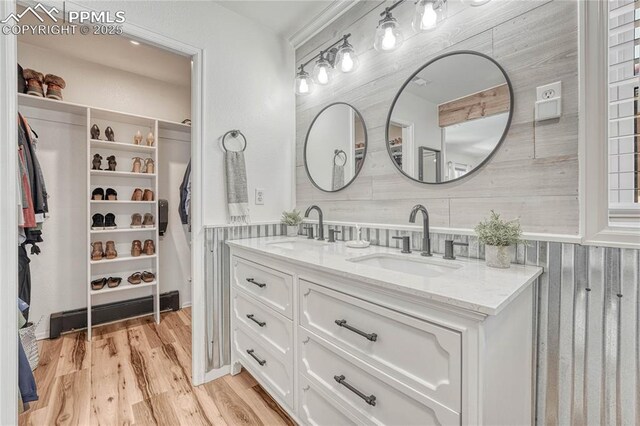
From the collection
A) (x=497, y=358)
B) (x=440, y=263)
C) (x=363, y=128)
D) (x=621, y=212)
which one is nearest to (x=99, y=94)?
(x=363, y=128)

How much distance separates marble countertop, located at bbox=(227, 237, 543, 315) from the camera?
0.76 meters

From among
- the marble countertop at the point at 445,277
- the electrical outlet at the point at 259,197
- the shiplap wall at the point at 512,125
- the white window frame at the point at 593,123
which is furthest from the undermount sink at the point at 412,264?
the electrical outlet at the point at 259,197

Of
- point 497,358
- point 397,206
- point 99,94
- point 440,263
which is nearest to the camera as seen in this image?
point 497,358

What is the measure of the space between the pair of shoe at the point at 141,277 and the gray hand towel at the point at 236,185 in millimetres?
1547

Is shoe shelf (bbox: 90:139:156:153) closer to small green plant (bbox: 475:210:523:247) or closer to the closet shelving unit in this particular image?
the closet shelving unit

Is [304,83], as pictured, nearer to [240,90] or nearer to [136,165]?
[240,90]

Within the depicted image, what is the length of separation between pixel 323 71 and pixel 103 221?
2.46 m

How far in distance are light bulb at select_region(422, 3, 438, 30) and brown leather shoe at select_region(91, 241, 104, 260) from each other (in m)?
3.14

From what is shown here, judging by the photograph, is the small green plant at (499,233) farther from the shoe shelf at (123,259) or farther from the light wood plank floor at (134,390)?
the shoe shelf at (123,259)

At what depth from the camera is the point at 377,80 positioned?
1.72m
